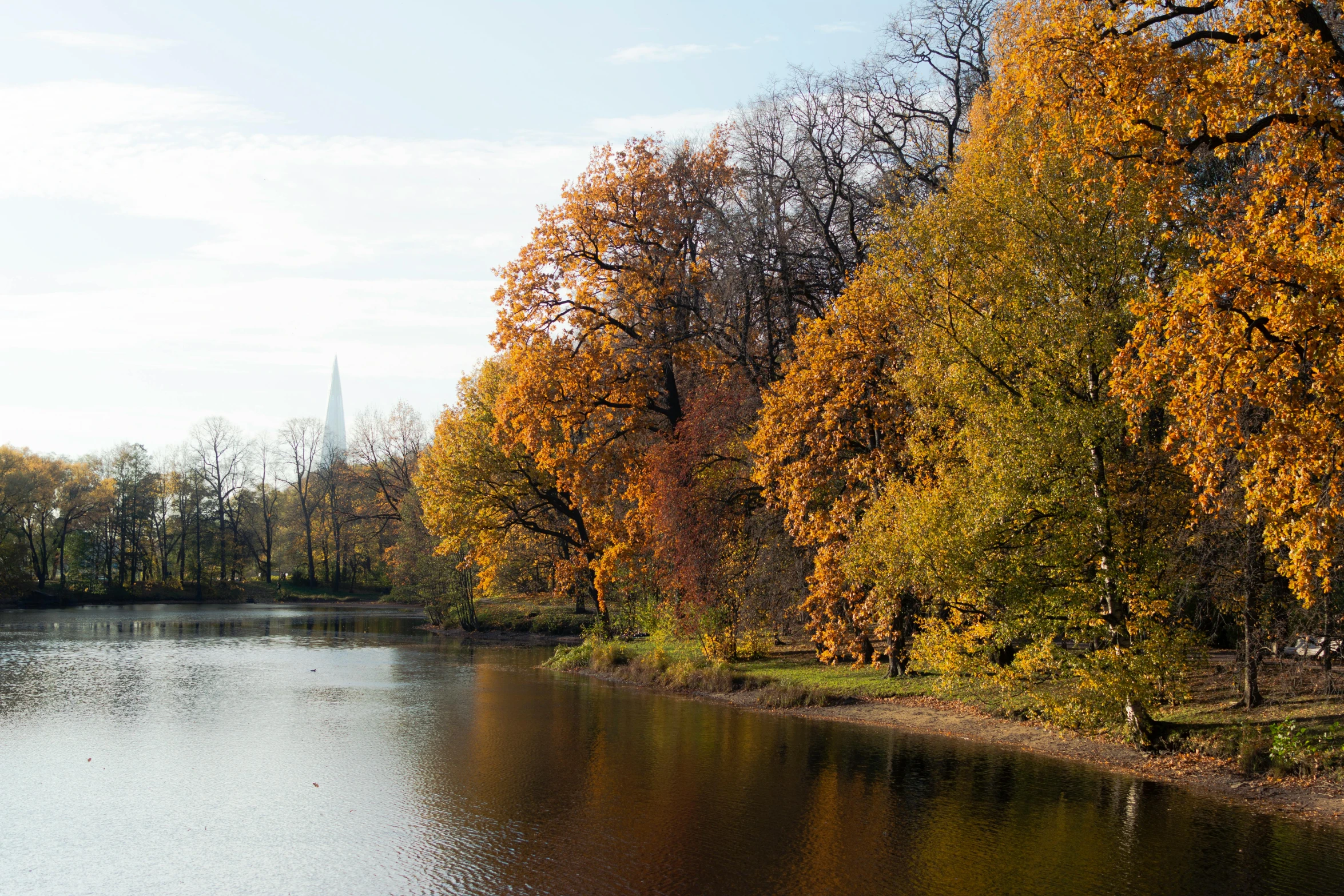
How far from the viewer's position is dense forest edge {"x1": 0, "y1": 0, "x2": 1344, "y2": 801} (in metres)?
11.1

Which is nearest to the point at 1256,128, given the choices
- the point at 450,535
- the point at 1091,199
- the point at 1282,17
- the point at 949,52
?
the point at 1282,17

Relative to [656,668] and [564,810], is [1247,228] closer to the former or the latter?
[564,810]

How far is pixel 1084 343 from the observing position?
1559 centimetres

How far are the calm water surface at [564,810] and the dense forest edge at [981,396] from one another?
110 inches

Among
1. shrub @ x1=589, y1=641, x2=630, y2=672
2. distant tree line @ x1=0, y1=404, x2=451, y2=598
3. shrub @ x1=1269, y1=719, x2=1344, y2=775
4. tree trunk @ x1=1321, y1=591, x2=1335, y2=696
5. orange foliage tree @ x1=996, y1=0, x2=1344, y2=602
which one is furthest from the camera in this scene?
distant tree line @ x1=0, y1=404, x2=451, y2=598

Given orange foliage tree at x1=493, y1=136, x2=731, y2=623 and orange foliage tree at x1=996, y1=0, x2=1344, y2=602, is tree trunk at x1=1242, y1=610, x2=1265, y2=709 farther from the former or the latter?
orange foliage tree at x1=493, y1=136, x2=731, y2=623

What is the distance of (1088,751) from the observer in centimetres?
1589

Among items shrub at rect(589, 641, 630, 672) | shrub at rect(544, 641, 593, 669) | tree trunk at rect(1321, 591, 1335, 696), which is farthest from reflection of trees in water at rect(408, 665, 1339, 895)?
shrub at rect(544, 641, 593, 669)

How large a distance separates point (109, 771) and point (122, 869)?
5.10 meters

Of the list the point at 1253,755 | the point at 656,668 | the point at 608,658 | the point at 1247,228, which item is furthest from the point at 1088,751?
the point at 608,658

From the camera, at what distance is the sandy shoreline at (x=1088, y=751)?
12438mm

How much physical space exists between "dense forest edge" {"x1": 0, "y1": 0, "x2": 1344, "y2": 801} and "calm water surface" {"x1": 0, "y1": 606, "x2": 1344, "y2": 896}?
278cm

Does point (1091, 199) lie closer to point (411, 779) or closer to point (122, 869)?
point (411, 779)

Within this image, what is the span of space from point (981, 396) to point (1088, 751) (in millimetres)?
6408
